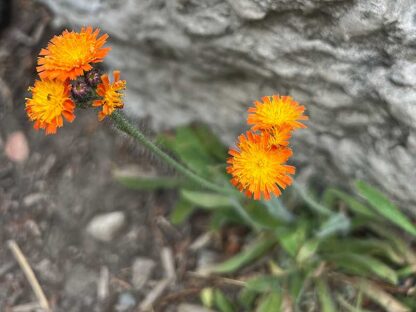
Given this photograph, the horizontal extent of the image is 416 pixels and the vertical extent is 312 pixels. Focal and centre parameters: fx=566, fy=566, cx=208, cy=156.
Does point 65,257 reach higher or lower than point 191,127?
lower

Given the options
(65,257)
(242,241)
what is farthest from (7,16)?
(242,241)

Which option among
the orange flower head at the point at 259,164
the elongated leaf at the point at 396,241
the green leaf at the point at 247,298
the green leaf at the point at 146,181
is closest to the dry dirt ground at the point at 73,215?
the green leaf at the point at 146,181

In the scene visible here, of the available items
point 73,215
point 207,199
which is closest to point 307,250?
point 207,199

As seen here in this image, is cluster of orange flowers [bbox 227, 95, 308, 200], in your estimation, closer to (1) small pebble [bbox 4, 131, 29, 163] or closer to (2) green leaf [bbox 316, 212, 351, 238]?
(2) green leaf [bbox 316, 212, 351, 238]

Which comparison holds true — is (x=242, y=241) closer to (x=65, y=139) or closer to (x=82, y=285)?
(x=82, y=285)

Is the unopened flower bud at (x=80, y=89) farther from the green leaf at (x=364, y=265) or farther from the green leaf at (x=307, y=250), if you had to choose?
the green leaf at (x=364, y=265)

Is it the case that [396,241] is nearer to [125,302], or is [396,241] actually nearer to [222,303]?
[222,303]
